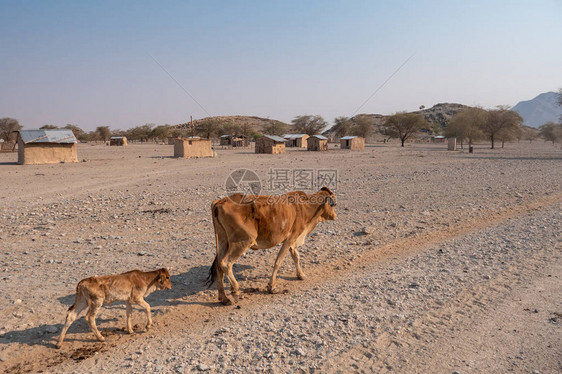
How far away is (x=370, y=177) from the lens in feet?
67.2

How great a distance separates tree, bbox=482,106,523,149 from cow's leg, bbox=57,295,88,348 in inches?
2652

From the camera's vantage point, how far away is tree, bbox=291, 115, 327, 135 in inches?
4072

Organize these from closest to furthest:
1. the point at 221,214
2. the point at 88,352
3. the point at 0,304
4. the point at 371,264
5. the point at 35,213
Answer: the point at 88,352
the point at 0,304
the point at 221,214
the point at 371,264
the point at 35,213

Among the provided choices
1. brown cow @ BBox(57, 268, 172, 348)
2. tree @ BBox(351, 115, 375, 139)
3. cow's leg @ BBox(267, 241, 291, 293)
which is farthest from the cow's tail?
tree @ BBox(351, 115, 375, 139)

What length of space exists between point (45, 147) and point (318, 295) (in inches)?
1362

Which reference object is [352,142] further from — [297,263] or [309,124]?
[297,263]

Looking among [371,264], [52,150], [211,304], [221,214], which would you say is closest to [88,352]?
[211,304]

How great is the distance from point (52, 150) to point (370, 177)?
93.5 ft

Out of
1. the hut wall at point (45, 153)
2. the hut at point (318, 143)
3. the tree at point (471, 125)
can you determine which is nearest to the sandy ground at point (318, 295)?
the hut wall at point (45, 153)

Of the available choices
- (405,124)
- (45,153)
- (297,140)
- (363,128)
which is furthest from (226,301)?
(363,128)

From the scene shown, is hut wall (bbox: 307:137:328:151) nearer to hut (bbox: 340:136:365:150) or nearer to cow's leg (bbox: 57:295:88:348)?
hut (bbox: 340:136:365:150)

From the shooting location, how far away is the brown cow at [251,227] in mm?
5727

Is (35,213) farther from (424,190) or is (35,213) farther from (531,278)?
(424,190)

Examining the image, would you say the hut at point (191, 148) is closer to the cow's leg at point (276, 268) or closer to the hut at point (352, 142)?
the hut at point (352, 142)
